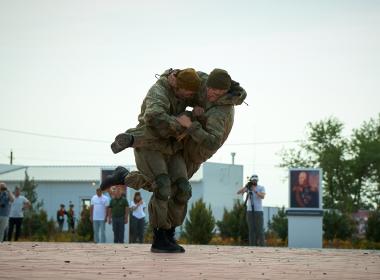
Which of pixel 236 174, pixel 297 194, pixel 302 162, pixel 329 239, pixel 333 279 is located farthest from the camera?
pixel 302 162

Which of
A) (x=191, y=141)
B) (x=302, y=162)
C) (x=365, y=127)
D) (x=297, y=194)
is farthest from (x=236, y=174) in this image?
(x=191, y=141)

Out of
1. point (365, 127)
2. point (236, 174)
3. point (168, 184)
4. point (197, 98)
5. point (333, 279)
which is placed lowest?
point (333, 279)

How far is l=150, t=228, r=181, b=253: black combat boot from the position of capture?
9062 millimetres

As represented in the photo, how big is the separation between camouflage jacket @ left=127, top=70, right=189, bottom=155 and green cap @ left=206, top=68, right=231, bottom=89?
467 millimetres

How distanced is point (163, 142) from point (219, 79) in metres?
0.88

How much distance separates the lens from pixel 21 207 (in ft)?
75.7

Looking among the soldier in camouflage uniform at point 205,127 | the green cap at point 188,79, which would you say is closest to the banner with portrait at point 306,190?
the soldier in camouflage uniform at point 205,127

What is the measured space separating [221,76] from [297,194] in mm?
17637

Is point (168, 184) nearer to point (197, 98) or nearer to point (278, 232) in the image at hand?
point (197, 98)

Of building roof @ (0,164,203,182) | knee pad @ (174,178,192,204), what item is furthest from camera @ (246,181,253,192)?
building roof @ (0,164,203,182)

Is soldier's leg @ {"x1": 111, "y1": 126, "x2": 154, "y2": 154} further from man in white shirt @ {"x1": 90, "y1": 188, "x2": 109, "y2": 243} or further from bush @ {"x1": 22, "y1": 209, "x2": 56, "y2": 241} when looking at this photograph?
bush @ {"x1": 22, "y1": 209, "x2": 56, "y2": 241}

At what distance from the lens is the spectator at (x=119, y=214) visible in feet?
73.8

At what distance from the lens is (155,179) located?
8.92m

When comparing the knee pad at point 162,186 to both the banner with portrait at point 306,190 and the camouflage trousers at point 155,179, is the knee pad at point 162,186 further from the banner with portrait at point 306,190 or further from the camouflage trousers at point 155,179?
the banner with portrait at point 306,190
